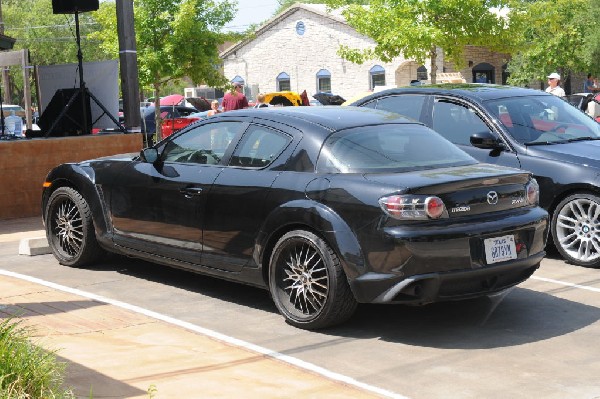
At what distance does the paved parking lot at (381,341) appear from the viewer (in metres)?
5.79

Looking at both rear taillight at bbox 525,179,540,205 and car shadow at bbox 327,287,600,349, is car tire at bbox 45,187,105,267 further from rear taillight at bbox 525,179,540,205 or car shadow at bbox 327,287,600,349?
rear taillight at bbox 525,179,540,205

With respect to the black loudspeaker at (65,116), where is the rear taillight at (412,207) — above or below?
below

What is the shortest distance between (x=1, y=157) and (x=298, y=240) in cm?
725

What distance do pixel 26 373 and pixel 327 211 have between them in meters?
2.69

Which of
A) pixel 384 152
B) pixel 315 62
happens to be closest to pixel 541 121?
pixel 384 152

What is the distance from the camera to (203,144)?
8266 mm

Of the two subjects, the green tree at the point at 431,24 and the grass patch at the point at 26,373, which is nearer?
the grass patch at the point at 26,373

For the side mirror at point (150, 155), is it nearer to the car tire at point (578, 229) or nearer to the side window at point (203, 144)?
the side window at point (203, 144)

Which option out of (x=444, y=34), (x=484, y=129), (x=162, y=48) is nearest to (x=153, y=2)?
(x=162, y=48)

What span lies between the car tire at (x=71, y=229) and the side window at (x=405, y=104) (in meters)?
3.72

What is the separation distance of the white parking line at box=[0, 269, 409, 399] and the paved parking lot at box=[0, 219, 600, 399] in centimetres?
1

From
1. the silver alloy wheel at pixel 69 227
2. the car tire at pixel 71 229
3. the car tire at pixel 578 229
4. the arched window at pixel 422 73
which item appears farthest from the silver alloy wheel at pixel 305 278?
the arched window at pixel 422 73

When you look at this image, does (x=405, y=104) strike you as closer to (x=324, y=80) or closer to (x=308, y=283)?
(x=308, y=283)

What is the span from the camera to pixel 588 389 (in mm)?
5711
